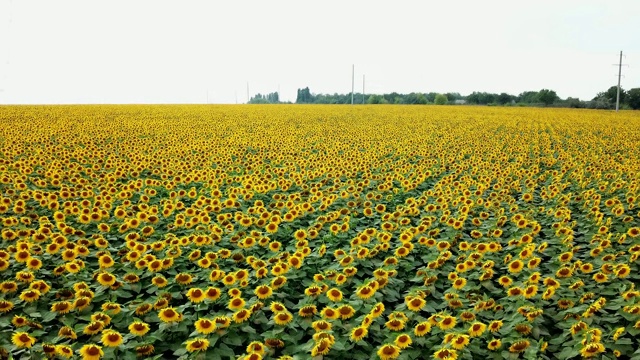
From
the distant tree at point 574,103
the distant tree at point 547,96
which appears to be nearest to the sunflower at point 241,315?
the distant tree at point 574,103

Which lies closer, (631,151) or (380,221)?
(380,221)

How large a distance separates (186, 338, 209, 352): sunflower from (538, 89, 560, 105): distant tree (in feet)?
257

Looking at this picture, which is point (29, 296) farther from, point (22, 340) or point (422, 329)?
point (422, 329)

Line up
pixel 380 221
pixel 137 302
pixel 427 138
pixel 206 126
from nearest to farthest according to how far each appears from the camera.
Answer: pixel 137 302 → pixel 380 221 → pixel 427 138 → pixel 206 126

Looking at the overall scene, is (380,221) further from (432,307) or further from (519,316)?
(519,316)

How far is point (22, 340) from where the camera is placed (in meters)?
3.43

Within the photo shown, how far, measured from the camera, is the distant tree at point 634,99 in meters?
60.6

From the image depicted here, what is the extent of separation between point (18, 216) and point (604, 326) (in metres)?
7.29

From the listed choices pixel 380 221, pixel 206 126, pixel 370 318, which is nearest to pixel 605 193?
pixel 380 221

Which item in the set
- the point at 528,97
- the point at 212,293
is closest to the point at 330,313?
the point at 212,293

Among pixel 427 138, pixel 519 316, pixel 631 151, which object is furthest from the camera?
pixel 427 138

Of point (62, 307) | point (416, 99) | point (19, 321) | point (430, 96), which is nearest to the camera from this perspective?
point (19, 321)

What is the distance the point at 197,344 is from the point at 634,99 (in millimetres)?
71632

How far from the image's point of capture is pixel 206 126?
21.5 m
